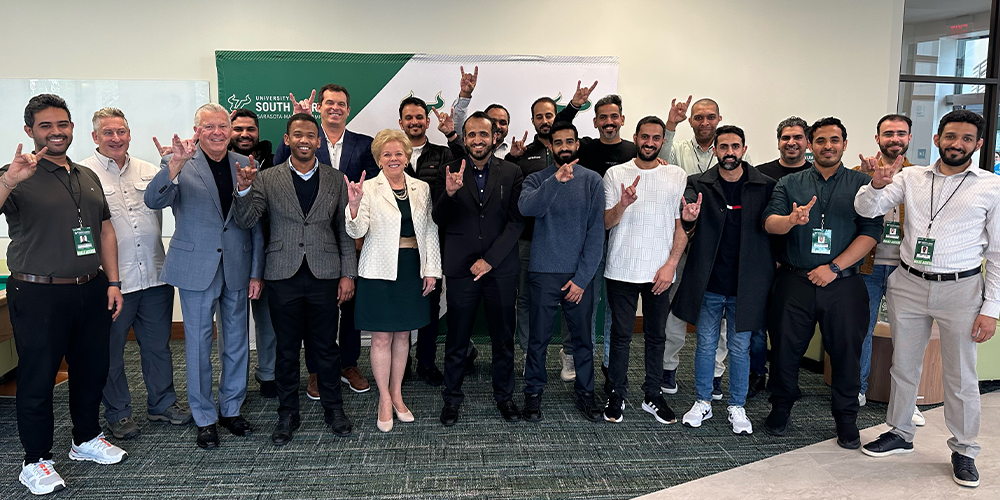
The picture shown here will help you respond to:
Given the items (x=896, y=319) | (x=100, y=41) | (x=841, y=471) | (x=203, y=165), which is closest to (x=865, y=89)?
(x=896, y=319)

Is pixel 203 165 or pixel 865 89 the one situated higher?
pixel 865 89

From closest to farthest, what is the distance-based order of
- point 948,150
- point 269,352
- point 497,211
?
point 948,150, point 497,211, point 269,352

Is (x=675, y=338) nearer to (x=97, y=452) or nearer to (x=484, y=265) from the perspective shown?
(x=484, y=265)

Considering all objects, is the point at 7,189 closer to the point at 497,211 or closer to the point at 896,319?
the point at 497,211

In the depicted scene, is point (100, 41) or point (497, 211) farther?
point (100, 41)

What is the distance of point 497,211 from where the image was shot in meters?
3.37

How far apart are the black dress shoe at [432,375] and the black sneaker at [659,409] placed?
1409mm

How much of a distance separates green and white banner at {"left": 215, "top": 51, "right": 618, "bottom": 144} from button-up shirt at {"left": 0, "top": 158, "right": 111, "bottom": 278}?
2.39 metres

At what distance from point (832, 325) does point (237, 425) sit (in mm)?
3342

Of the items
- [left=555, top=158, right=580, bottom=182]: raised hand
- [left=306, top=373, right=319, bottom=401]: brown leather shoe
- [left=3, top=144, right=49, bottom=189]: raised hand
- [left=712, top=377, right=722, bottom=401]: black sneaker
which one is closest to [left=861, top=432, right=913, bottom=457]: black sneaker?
[left=712, top=377, right=722, bottom=401]: black sneaker

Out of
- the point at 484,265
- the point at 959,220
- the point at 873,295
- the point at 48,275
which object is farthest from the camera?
the point at 873,295

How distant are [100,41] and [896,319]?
6.06m

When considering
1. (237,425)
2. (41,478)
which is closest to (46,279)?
(41,478)

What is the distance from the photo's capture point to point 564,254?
11.1 ft
